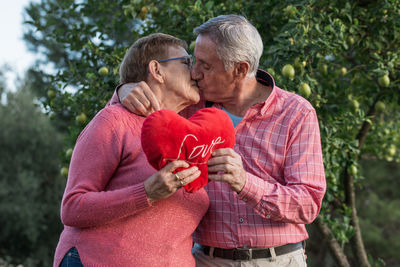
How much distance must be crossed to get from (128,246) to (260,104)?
0.92 meters

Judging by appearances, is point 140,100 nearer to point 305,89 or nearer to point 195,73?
point 195,73

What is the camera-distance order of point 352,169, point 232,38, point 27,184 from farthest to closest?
point 27,184, point 352,169, point 232,38

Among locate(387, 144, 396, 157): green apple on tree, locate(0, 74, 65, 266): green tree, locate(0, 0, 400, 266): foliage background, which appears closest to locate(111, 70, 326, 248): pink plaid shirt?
locate(0, 0, 400, 266): foliage background

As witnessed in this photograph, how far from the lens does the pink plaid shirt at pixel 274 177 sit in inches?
Answer: 74.1

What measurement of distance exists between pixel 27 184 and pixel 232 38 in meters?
11.3

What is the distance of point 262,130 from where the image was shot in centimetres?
208

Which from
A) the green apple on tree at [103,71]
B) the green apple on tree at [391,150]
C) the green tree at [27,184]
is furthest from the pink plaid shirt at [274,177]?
the green tree at [27,184]

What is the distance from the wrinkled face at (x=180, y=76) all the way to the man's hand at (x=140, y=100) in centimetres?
14

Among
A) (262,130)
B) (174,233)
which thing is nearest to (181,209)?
(174,233)

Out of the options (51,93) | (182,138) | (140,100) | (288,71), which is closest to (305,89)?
(288,71)

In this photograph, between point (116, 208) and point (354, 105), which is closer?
point (116, 208)

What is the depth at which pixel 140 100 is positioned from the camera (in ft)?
5.97

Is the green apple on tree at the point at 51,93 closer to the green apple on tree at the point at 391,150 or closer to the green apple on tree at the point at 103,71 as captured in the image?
the green apple on tree at the point at 103,71

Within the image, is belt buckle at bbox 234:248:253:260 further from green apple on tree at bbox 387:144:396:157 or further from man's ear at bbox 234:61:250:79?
green apple on tree at bbox 387:144:396:157
